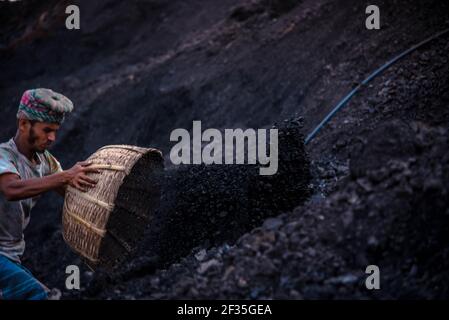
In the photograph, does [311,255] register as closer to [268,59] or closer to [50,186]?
[50,186]

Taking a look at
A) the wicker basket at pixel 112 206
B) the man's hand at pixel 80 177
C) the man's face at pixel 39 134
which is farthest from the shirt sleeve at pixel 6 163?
the wicker basket at pixel 112 206

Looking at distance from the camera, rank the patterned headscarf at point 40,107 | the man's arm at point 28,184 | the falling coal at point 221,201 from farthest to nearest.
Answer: the falling coal at point 221,201 → the patterned headscarf at point 40,107 → the man's arm at point 28,184

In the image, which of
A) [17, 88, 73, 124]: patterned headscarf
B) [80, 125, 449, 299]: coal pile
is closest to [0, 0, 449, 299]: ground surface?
[80, 125, 449, 299]: coal pile

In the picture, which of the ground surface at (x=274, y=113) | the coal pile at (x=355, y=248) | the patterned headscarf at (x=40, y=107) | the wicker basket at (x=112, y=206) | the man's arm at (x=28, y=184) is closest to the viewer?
the coal pile at (x=355, y=248)

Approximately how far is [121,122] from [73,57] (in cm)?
236

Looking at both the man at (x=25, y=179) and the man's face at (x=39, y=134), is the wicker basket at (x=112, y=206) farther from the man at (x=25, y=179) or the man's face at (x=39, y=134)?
the man's face at (x=39, y=134)

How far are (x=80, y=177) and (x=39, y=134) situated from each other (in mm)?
339

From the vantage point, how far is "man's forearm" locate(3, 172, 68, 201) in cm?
256

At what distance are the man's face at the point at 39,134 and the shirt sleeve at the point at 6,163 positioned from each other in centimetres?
15

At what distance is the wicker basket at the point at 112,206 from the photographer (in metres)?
2.91

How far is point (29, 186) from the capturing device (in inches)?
102

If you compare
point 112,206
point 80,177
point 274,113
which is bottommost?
point 112,206

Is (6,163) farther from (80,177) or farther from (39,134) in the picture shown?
(80,177)

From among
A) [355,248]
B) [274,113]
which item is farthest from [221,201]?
[274,113]
